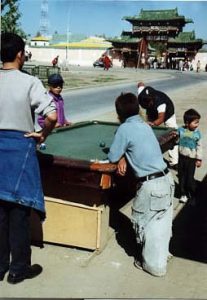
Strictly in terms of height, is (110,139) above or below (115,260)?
above

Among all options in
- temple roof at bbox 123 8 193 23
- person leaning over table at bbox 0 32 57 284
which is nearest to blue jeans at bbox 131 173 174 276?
person leaning over table at bbox 0 32 57 284

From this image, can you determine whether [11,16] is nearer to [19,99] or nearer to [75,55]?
[19,99]

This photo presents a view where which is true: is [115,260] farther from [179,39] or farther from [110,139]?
[179,39]

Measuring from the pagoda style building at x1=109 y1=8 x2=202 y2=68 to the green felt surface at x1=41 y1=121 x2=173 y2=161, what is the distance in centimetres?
6580

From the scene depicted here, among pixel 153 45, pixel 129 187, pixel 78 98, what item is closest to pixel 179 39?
pixel 153 45

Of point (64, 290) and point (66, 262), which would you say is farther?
point (66, 262)

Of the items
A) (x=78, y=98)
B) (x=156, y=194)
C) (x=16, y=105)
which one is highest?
(x=16, y=105)

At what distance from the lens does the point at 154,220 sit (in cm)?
388

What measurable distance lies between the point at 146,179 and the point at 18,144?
1.08 m

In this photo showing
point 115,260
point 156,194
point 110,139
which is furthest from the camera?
point 110,139

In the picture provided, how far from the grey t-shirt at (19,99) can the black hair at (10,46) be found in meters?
0.10

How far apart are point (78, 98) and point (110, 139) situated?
14169mm

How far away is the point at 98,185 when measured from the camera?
397 cm

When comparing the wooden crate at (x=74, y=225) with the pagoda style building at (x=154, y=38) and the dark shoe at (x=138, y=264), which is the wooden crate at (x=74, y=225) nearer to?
the dark shoe at (x=138, y=264)
